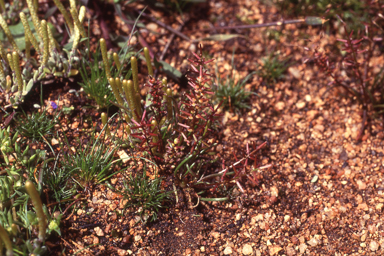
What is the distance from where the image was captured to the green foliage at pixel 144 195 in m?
2.33

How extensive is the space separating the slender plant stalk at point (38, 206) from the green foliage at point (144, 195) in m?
0.51

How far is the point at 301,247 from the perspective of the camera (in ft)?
7.83

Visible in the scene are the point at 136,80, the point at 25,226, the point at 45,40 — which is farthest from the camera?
the point at 45,40

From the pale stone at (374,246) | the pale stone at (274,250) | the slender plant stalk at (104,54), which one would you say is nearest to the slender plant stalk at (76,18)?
the slender plant stalk at (104,54)

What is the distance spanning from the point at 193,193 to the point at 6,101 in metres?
1.44

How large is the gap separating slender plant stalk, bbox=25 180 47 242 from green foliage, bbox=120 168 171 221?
1.69 feet

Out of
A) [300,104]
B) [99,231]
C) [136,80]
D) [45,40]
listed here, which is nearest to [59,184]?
[99,231]

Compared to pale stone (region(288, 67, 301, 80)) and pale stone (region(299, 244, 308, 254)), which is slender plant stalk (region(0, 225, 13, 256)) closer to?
pale stone (region(299, 244, 308, 254))

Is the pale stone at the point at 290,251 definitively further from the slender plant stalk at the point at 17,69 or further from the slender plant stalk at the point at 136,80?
the slender plant stalk at the point at 17,69

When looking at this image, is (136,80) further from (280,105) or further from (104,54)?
(280,105)

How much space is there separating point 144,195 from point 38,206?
0.68 meters

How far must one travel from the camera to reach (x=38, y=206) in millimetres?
1806

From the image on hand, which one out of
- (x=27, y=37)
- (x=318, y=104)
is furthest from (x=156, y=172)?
(x=318, y=104)

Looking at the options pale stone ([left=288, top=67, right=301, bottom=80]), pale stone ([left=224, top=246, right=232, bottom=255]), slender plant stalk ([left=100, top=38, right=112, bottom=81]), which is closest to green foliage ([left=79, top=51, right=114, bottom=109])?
slender plant stalk ([left=100, top=38, right=112, bottom=81])
